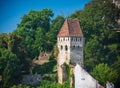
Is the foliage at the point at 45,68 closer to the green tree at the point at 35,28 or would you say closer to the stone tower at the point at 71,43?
the stone tower at the point at 71,43

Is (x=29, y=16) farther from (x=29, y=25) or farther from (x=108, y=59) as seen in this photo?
(x=108, y=59)

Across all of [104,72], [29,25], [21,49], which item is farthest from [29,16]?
[104,72]

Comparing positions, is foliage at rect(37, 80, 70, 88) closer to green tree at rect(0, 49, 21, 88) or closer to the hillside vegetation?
the hillside vegetation

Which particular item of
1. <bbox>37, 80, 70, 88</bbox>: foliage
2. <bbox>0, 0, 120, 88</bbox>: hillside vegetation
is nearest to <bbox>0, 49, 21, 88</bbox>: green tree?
<bbox>0, 0, 120, 88</bbox>: hillside vegetation

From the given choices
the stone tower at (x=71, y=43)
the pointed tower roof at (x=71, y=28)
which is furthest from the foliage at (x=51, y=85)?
the pointed tower roof at (x=71, y=28)

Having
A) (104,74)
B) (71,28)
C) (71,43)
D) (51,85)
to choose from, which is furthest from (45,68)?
(104,74)

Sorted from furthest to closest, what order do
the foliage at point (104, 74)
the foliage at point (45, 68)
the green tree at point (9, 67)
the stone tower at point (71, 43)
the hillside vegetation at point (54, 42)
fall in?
the foliage at point (45, 68) → the stone tower at point (71, 43) → the hillside vegetation at point (54, 42) → the green tree at point (9, 67) → the foliage at point (104, 74)

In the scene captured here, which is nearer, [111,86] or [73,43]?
[111,86]
